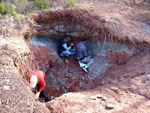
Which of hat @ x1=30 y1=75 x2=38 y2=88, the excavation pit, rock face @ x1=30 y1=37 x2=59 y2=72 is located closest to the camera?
hat @ x1=30 y1=75 x2=38 y2=88

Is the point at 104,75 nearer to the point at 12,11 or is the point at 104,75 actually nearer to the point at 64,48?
the point at 64,48

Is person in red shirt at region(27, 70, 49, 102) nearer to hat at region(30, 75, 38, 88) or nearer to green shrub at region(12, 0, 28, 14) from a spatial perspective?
hat at region(30, 75, 38, 88)

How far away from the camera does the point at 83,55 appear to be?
23.0 feet

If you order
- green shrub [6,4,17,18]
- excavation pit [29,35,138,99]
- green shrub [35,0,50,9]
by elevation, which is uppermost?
green shrub [35,0,50,9]

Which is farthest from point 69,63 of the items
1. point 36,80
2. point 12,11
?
point 12,11

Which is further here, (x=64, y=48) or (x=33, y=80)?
(x=64, y=48)

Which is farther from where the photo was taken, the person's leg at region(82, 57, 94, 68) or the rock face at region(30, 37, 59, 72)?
the person's leg at region(82, 57, 94, 68)

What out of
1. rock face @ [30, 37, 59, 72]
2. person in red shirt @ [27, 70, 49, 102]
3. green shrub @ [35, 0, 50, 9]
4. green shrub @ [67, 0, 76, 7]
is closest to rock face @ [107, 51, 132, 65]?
rock face @ [30, 37, 59, 72]

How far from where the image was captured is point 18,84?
3.64 metres

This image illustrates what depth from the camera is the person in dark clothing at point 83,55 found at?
6877mm

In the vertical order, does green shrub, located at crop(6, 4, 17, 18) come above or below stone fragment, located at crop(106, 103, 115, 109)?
above

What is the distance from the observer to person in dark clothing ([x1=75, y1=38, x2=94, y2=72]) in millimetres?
6877

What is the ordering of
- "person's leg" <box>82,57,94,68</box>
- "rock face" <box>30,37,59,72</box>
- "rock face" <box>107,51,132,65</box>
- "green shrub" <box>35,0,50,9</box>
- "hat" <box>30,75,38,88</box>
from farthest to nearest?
"person's leg" <box>82,57,94,68</box> → "green shrub" <box>35,0,50,9</box> → "rock face" <box>30,37,59,72</box> → "rock face" <box>107,51,132,65</box> → "hat" <box>30,75,38,88</box>

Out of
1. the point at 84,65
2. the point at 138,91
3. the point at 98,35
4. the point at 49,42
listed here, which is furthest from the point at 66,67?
the point at 138,91
